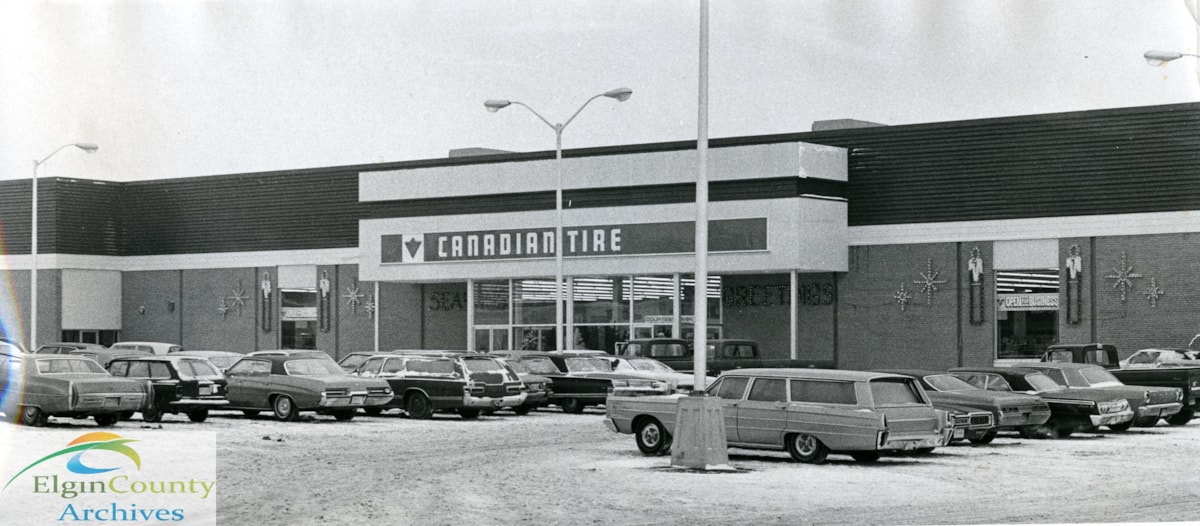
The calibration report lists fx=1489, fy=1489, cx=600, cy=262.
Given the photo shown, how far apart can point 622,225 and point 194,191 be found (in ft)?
58.0

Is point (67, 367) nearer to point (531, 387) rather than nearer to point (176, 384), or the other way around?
point (176, 384)

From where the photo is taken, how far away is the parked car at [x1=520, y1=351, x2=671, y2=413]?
32.4 m

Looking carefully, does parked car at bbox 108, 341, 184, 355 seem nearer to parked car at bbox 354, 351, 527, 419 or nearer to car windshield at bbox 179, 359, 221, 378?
car windshield at bbox 179, 359, 221, 378

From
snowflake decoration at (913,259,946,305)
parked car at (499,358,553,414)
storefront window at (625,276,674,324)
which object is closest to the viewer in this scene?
parked car at (499,358,553,414)

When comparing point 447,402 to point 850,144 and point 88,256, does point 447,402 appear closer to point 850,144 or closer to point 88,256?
point 850,144

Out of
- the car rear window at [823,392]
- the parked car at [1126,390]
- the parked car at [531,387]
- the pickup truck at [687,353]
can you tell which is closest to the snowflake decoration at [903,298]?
the pickup truck at [687,353]

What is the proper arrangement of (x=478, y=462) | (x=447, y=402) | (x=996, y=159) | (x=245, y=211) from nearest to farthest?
(x=478, y=462)
(x=447, y=402)
(x=996, y=159)
(x=245, y=211)

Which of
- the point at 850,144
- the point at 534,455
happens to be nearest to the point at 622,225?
the point at 850,144

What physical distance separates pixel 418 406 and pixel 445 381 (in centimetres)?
84

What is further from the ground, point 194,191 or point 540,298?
point 194,191

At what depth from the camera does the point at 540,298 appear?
49.3 metres

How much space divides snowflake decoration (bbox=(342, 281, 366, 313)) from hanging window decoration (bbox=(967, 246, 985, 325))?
72.5 ft

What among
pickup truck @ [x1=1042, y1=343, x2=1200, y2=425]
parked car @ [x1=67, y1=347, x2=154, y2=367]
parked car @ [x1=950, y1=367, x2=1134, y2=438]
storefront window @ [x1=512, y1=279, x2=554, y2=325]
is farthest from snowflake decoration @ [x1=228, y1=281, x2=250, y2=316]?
parked car @ [x1=950, y1=367, x2=1134, y2=438]

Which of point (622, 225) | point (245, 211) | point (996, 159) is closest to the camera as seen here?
point (996, 159)
